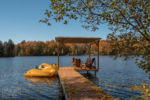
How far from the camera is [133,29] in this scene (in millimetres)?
3535

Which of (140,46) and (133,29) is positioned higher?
(133,29)

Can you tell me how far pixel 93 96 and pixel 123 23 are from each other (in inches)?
109

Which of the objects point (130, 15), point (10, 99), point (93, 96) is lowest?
point (10, 99)

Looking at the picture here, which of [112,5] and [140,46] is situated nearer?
[140,46]

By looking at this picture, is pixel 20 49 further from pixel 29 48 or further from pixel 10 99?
pixel 10 99

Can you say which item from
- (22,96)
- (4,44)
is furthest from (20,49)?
(22,96)

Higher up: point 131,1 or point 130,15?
point 131,1

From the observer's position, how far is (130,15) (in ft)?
11.5

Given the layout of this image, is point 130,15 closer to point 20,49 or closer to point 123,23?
point 123,23

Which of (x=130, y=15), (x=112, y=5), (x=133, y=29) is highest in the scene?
(x=112, y=5)

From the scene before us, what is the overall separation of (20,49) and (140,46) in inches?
3739

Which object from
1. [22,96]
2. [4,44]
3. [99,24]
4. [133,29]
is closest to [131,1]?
[133,29]

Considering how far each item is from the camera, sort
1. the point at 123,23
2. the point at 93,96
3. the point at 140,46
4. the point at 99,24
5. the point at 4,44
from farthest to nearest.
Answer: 1. the point at 4,44
2. the point at 93,96
3. the point at 99,24
4. the point at 123,23
5. the point at 140,46

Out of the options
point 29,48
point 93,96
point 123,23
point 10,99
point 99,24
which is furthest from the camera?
point 29,48
